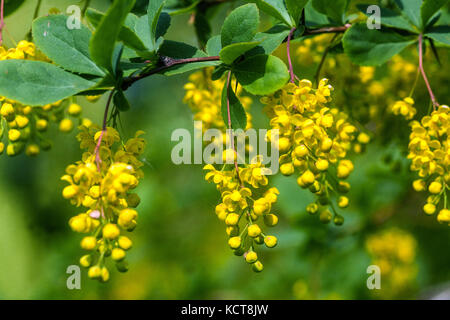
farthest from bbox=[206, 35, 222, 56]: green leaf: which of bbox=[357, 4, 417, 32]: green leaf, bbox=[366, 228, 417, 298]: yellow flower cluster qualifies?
bbox=[366, 228, 417, 298]: yellow flower cluster

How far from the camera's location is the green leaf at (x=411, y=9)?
1.11 m

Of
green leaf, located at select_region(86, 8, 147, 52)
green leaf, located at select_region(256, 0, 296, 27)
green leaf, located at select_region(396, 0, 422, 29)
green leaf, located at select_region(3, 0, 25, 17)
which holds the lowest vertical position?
green leaf, located at select_region(86, 8, 147, 52)

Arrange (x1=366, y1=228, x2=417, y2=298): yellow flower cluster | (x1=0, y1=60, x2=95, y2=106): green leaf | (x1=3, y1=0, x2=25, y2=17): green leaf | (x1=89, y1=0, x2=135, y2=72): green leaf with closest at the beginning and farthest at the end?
(x1=89, y1=0, x2=135, y2=72): green leaf
(x1=0, y1=60, x2=95, y2=106): green leaf
(x1=3, y1=0, x2=25, y2=17): green leaf
(x1=366, y1=228, x2=417, y2=298): yellow flower cluster

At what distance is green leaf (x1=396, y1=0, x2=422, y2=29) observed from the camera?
111 cm

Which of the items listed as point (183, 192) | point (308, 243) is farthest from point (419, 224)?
point (183, 192)

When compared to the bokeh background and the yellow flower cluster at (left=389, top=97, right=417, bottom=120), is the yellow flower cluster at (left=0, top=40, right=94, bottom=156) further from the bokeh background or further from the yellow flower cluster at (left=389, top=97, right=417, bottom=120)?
the yellow flower cluster at (left=389, top=97, right=417, bottom=120)

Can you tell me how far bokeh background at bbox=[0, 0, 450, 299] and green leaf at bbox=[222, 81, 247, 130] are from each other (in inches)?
20.4

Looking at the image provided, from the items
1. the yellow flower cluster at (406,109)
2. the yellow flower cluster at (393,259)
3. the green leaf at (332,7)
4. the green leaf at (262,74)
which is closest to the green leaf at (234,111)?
the green leaf at (262,74)

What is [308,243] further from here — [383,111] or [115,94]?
[115,94]

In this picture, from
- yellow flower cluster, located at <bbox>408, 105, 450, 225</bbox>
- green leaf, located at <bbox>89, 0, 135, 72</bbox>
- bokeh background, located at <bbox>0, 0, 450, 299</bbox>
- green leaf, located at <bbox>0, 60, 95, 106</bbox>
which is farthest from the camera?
bokeh background, located at <bbox>0, 0, 450, 299</bbox>

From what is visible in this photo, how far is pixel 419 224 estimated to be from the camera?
3.01 m

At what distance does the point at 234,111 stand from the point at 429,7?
47 centimetres

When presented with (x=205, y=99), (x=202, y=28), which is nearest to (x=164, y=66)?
(x=205, y=99)

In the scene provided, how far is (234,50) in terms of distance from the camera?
3.01 ft
